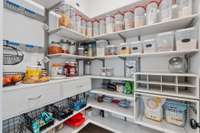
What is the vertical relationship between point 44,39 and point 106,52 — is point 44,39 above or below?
above

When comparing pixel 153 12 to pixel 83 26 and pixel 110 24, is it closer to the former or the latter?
pixel 110 24

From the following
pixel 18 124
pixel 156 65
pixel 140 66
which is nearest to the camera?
pixel 18 124

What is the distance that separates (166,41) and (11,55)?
175cm

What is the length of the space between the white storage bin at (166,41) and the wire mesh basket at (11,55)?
1647 millimetres

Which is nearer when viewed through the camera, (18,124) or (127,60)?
(18,124)

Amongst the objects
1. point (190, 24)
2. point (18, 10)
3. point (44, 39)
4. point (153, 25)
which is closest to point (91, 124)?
point (44, 39)

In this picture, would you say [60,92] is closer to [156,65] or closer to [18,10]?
[18,10]

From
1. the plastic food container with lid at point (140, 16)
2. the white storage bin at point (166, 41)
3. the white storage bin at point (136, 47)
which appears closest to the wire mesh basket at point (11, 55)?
the white storage bin at point (136, 47)

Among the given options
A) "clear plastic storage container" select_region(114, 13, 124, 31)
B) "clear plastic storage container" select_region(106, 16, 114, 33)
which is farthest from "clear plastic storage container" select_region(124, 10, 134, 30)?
"clear plastic storage container" select_region(106, 16, 114, 33)

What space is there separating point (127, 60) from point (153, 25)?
0.68m

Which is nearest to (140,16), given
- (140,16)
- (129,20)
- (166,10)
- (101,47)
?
(140,16)

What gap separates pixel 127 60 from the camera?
1.84 metres

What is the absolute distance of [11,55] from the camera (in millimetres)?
1165

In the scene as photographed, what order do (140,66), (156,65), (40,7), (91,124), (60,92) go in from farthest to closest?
(91,124)
(140,66)
(156,65)
(40,7)
(60,92)
